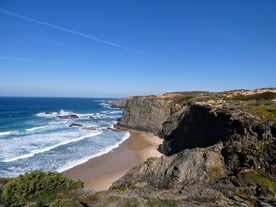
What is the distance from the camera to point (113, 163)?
2991cm

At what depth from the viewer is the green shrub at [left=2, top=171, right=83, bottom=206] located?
12988 mm

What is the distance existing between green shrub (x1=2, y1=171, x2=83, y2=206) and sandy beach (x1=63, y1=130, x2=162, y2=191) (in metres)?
8.32

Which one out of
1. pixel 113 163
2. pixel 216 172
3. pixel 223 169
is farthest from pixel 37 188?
pixel 113 163

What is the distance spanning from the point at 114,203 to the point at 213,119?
54.3 feet

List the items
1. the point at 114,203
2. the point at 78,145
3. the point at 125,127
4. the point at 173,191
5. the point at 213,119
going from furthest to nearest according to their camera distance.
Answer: the point at 125,127 < the point at 78,145 < the point at 213,119 < the point at 173,191 < the point at 114,203

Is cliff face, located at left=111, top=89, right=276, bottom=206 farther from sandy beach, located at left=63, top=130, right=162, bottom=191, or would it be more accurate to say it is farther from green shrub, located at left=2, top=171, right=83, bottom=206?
sandy beach, located at left=63, top=130, right=162, bottom=191

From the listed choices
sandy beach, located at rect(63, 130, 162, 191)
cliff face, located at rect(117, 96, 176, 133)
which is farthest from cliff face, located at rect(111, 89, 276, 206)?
cliff face, located at rect(117, 96, 176, 133)

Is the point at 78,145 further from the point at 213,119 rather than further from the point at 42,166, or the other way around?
the point at 213,119

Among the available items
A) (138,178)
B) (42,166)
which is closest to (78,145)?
(42,166)

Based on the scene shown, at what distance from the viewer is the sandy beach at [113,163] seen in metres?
24.5

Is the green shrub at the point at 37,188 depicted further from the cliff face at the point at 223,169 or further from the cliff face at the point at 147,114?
the cliff face at the point at 147,114

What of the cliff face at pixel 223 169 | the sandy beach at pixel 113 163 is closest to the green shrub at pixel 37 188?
the cliff face at pixel 223 169

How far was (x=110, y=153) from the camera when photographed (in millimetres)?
34031

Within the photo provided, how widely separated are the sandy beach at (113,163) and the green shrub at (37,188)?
27.3ft
